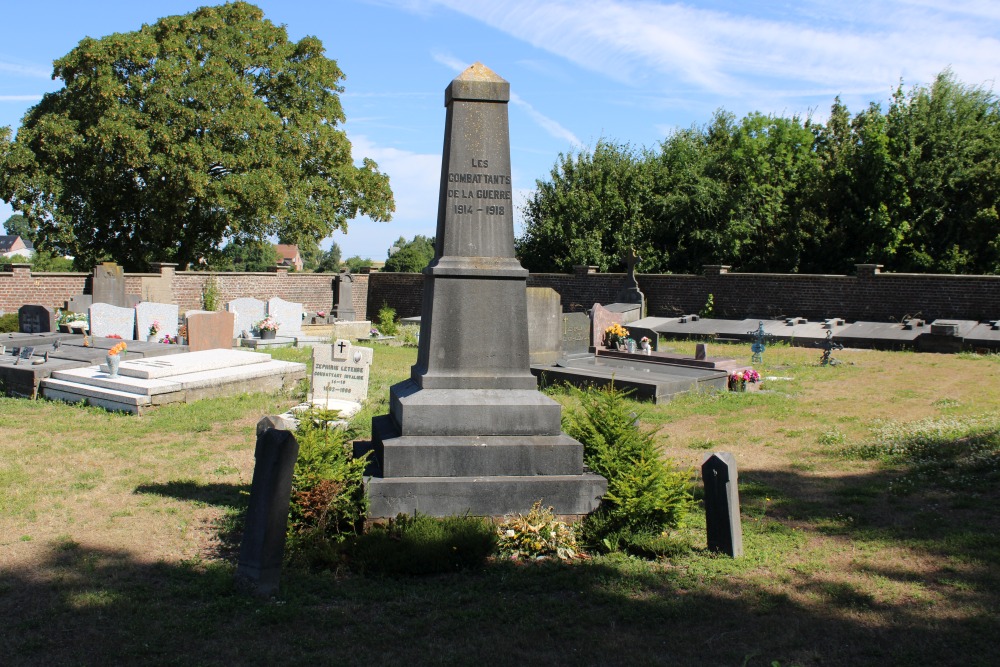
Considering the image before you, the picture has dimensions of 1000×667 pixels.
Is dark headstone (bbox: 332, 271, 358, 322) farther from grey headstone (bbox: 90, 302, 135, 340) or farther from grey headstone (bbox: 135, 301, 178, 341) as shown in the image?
grey headstone (bbox: 90, 302, 135, 340)

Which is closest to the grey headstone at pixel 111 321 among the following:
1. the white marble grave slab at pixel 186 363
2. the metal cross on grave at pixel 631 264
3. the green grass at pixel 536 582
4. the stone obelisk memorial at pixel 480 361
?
the white marble grave slab at pixel 186 363

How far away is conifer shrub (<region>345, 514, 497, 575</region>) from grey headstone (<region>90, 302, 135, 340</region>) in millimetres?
13414

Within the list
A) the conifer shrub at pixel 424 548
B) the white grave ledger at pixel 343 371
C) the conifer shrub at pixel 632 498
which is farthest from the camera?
the white grave ledger at pixel 343 371

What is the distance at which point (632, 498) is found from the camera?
5898 mm

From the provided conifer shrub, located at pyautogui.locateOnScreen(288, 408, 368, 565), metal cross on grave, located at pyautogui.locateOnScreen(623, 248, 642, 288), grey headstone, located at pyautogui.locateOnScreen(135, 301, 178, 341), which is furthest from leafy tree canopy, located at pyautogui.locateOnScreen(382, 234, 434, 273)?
conifer shrub, located at pyautogui.locateOnScreen(288, 408, 368, 565)

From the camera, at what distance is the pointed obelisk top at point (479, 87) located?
21.1 ft

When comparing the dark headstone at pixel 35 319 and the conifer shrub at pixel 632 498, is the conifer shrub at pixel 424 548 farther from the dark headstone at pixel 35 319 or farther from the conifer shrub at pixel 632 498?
the dark headstone at pixel 35 319

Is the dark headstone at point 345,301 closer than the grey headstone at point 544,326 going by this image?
No

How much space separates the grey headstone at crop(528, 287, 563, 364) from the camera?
1436 centimetres

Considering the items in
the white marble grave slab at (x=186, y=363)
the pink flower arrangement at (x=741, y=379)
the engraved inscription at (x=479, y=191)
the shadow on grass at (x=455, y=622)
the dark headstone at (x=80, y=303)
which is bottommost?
the shadow on grass at (x=455, y=622)

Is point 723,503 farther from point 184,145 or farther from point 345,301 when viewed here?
point 184,145

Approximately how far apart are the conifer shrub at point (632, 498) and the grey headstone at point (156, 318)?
13.8m

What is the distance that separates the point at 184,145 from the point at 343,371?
1869 cm

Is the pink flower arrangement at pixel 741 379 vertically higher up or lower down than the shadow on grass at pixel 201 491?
higher up
